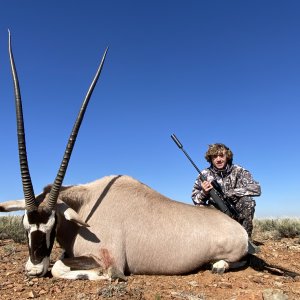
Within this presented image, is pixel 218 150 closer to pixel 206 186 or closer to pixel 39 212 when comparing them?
pixel 206 186

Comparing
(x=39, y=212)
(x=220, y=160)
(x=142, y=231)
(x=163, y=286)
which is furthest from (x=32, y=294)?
(x=220, y=160)

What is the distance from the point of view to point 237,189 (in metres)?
6.32

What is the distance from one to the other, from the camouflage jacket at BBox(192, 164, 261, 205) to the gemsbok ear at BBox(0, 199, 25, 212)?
2.88 m

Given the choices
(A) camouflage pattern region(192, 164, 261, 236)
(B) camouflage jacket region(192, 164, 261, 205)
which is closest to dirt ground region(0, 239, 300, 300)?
(A) camouflage pattern region(192, 164, 261, 236)

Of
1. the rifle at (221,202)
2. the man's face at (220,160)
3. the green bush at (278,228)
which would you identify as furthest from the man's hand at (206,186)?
the green bush at (278,228)

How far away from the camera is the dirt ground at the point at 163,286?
3641 millimetres

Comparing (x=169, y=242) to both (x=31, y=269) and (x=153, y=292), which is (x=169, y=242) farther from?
(x=31, y=269)

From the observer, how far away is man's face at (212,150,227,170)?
6.57 m

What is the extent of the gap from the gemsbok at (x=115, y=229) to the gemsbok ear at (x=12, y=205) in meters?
0.01

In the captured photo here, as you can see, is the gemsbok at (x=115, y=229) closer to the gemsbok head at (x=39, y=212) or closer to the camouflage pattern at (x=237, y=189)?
the gemsbok head at (x=39, y=212)

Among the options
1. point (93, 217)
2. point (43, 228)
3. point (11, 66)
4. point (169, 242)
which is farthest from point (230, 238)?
point (11, 66)

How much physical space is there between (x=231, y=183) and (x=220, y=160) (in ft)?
1.31

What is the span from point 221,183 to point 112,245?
102 inches

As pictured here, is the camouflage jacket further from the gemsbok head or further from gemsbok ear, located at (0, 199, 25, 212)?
gemsbok ear, located at (0, 199, 25, 212)
